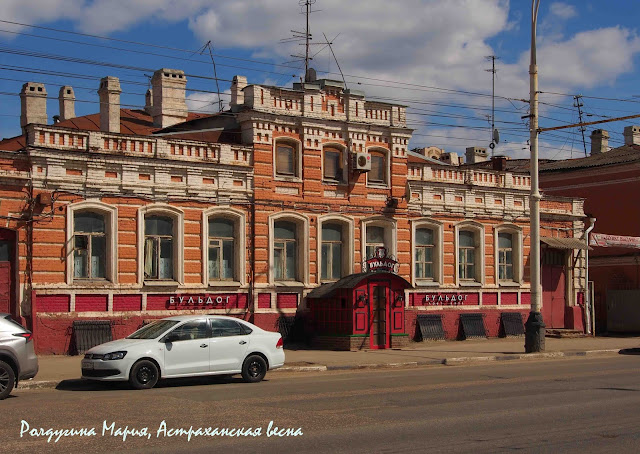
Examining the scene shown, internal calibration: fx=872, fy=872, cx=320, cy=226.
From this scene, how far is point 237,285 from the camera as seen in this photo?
86.4 ft

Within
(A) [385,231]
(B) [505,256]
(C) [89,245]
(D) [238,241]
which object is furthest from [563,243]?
(C) [89,245]

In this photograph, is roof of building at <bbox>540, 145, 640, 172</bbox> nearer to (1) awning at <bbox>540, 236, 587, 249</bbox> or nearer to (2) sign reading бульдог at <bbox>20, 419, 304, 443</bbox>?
(1) awning at <bbox>540, 236, 587, 249</bbox>

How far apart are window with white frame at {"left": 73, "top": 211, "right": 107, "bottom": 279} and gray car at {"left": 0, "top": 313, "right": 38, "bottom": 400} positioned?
7.80m

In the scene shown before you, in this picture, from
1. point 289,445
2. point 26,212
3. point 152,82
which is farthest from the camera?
point 152,82

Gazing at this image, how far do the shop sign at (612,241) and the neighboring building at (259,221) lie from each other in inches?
28.3

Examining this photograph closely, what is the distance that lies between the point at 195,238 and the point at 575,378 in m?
11.8

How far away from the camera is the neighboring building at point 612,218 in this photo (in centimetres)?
3784

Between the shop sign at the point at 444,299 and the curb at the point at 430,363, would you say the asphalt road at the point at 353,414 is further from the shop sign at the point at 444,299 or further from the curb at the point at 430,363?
the shop sign at the point at 444,299

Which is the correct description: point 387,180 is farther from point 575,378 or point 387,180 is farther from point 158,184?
point 575,378

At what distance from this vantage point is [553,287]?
114 ft

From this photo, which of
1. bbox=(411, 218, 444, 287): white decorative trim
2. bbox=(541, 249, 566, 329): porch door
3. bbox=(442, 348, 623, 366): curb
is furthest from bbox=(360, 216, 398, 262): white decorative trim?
bbox=(541, 249, 566, 329): porch door

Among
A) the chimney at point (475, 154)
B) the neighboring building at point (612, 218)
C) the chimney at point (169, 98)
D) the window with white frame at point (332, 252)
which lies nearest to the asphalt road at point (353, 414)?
the window with white frame at point (332, 252)

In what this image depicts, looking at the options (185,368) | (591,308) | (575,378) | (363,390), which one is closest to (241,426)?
(363,390)

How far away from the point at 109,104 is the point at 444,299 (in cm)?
1339
